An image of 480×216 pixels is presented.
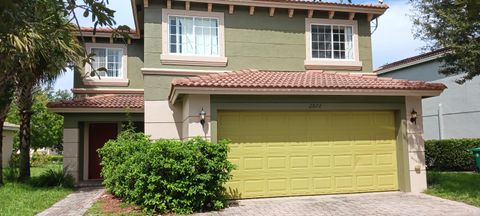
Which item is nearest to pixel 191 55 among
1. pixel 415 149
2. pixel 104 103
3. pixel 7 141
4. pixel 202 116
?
pixel 202 116

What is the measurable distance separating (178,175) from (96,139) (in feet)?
32.0

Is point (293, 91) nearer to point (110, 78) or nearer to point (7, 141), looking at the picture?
point (110, 78)

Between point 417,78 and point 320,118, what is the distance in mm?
13646

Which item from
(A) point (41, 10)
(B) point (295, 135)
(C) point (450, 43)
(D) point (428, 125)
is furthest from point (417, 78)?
(A) point (41, 10)

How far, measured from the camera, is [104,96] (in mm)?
17641

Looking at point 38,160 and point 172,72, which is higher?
point 172,72

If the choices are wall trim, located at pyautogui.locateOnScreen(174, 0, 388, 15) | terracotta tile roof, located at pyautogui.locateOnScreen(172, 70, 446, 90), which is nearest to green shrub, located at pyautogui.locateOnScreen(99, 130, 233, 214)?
terracotta tile roof, located at pyautogui.locateOnScreen(172, 70, 446, 90)

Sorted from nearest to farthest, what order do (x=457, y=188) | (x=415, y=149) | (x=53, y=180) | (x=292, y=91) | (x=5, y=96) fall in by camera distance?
(x=292, y=91), (x=457, y=188), (x=415, y=149), (x=53, y=180), (x=5, y=96)

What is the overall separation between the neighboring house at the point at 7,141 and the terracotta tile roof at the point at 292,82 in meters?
21.8

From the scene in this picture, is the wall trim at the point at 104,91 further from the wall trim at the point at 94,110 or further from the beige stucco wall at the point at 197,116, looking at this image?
the beige stucco wall at the point at 197,116

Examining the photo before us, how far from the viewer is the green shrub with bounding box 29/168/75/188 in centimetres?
1497

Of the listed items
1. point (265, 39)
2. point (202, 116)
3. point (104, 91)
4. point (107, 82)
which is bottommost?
point (202, 116)

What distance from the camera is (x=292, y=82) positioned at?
11844mm

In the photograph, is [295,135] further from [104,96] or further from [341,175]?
[104,96]
